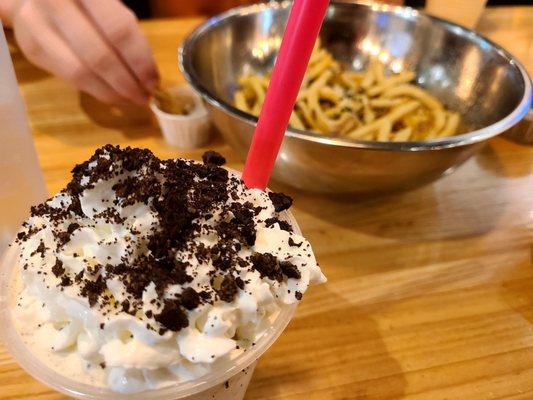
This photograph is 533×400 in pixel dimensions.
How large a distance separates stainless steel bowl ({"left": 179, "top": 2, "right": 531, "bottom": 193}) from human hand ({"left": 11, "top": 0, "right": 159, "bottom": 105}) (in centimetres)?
14

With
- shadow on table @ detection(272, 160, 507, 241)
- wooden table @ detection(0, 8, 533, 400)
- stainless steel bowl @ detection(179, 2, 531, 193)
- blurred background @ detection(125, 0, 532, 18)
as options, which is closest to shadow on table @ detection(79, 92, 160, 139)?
wooden table @ detection(0, 8, 533, 400)

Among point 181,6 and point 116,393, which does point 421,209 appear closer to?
point 116,393

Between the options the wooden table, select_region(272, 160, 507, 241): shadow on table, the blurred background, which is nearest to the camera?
the wooden table

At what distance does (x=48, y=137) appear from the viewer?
1.07 metres

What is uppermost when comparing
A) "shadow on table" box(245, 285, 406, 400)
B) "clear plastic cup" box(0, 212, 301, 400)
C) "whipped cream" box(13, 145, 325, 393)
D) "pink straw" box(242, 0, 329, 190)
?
"pink straw" box(242, 0, 329, 190)

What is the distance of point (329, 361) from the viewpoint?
0.71 m

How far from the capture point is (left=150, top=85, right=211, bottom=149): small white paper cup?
1.04 metres

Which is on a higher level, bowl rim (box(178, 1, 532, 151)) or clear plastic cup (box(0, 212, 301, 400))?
bowl rim (box(178, 1, 532, 151))

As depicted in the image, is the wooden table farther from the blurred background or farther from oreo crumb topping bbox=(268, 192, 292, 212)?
the blurred background

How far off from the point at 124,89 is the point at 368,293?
675mm

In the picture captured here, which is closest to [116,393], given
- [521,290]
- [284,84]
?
[284,84]

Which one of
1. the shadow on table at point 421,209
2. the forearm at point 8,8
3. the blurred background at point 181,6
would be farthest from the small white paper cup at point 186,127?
the blurred background at point 181,6

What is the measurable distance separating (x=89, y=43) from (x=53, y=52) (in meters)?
0.08

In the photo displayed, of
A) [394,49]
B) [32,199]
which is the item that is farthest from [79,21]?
[394,49]
